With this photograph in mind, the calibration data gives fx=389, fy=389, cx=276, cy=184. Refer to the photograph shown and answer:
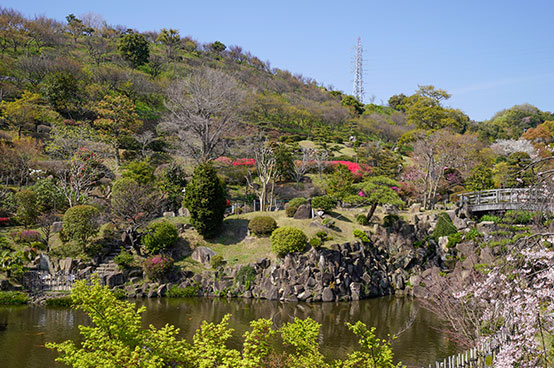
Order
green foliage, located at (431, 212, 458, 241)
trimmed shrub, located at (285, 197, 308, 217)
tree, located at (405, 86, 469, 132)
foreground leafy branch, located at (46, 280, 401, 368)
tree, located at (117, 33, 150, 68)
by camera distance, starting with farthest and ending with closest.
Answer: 1. tree, located at (117, 33, 150, 68)
2. tree, located at (405, 86, 469, 132)
3. trimmed shrub, located at (285, 197, 308, 217)
4. green foliage, located at (431, 212, 458, 241)
5. foreground leafy branch, located at (46, 280, 401, 368)

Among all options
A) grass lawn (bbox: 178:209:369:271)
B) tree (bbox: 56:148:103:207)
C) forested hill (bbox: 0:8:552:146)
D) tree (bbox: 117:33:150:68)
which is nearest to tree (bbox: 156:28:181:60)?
forested hill (bbox: 0:8:552:146)

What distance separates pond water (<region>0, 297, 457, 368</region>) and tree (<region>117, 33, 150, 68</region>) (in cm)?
5617

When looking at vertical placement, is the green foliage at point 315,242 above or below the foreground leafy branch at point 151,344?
above

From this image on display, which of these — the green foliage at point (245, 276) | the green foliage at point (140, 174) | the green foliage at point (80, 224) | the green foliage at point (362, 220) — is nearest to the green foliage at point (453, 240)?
the green foliage at point (362, 220)

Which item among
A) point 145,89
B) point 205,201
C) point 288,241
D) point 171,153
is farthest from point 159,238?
point 145,89

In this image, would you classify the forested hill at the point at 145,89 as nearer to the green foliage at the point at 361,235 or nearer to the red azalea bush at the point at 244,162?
the red azalea bush at the point at 244,162

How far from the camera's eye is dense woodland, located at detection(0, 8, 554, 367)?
84.6 ft

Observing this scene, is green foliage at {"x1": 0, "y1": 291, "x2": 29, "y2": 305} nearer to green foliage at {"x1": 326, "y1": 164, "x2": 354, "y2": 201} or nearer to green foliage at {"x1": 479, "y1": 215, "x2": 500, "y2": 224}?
green foliage at {"x1": 326, "y1": 164, "x2": 354, "y2": 201}

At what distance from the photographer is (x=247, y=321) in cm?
1808

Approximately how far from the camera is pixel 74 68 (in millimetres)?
54031

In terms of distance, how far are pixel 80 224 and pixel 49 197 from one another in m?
6.98

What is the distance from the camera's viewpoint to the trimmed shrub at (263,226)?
26953 mm

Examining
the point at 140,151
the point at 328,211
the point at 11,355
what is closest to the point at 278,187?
the point at 328,211

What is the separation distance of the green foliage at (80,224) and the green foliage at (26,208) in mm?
4407
